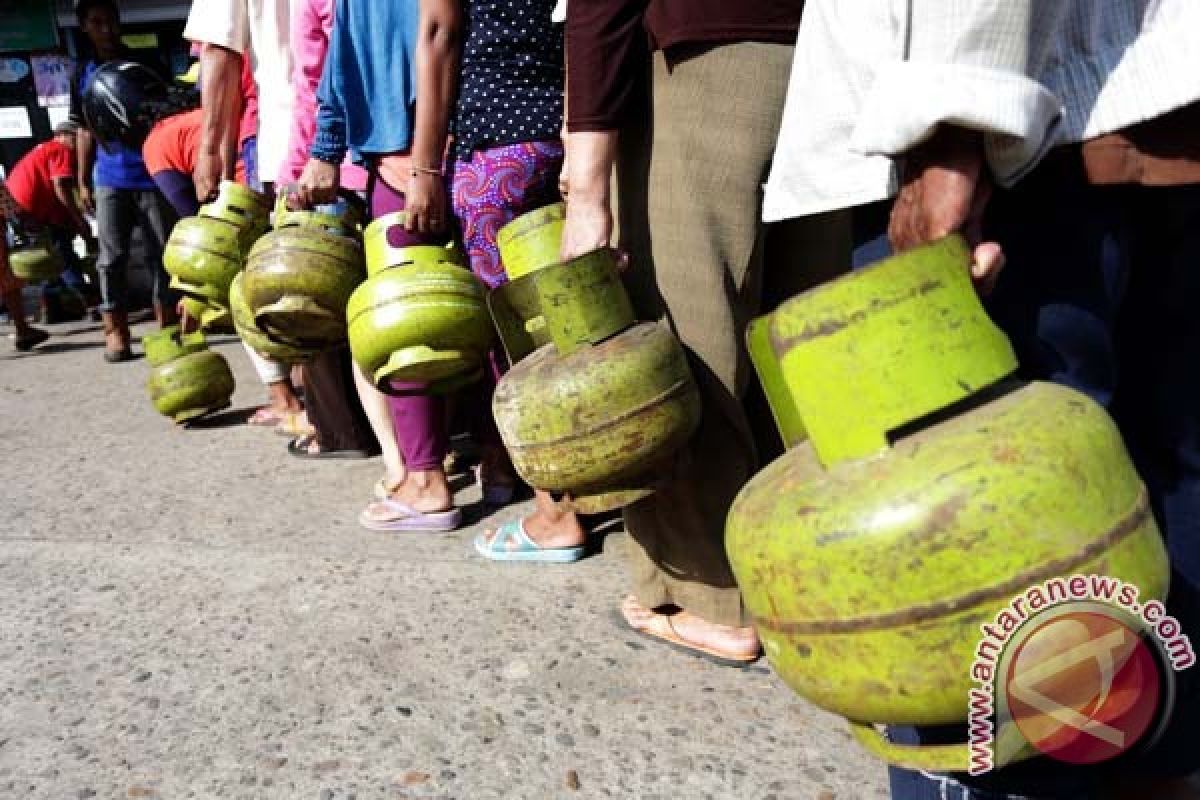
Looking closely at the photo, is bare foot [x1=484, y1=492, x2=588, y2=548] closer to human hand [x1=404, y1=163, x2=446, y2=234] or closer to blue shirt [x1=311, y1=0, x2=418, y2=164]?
Answer: human hand [x1=404, y1=163, x2=446, y2=234]

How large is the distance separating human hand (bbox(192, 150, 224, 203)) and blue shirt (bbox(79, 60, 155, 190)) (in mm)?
2405

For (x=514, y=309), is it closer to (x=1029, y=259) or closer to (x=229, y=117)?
(x=1029, y=259)

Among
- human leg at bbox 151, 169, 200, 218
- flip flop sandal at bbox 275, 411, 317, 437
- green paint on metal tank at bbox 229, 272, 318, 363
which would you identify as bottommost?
flip flop sandal at bbox 275, 411, 317, 437

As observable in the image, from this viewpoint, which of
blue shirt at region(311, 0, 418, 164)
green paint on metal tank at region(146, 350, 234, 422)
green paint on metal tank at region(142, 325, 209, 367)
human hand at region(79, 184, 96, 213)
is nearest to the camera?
blue shirt at region(311, 0, 418, 164)

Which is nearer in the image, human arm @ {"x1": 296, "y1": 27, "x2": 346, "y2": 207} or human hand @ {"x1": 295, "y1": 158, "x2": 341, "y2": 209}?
human arm @ {"x1": 296, "y1": 27, "x2": 346, "y2": 207}

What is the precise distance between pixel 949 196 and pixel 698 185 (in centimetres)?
83

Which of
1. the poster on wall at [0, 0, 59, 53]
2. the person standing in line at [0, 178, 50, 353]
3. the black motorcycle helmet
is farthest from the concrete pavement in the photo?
the poster on wall at [0, 0, 59, 53]

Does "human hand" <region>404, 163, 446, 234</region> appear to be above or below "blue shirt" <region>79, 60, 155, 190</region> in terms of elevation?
above

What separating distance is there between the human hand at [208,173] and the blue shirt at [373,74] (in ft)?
3.81

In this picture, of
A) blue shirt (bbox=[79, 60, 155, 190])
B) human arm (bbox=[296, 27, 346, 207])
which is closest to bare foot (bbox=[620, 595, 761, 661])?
human arm (bbox=[296, 27, 346, 207])

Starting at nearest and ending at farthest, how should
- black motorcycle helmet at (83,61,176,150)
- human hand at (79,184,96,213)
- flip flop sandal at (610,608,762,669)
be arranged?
flip flop sandal at (610,608,762,669), black motorcycle helmet at (83,61,176,150), human hand at (79,184,96,213)

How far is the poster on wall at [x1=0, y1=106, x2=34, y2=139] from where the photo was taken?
37.9 feet

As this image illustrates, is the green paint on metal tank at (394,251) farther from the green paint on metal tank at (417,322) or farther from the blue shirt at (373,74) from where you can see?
the blue shirt at (373,74)

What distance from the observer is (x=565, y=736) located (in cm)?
203
